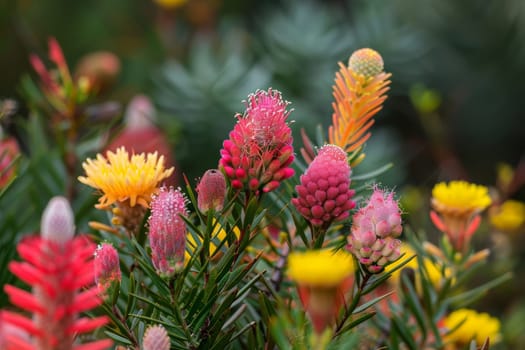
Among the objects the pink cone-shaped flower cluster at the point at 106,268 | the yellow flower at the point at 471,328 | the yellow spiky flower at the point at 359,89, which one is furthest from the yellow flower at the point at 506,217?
the pink cone-shaped flower cluster at the point at 106,268

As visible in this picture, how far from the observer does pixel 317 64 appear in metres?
1.01

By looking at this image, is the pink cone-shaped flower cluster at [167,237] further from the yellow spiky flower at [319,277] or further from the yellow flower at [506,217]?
the yellow flower at [506,217]

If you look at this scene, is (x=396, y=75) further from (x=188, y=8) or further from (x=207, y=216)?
(x=207, y=216)

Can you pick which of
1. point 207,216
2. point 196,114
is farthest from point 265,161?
point 196,114

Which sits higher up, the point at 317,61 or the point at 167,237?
the point at 317,61

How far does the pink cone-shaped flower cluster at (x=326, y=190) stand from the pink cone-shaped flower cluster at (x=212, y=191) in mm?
31

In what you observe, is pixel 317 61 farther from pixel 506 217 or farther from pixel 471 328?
pixel 471 328

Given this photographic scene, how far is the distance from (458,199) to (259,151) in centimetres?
15

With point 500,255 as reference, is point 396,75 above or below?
above

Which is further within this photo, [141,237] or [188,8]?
[188,8]

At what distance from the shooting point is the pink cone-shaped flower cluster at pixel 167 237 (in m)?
0.24

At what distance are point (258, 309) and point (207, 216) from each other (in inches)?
3.1

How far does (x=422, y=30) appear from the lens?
1.25 metres

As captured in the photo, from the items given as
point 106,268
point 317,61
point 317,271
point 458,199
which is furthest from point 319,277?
point 317,61
